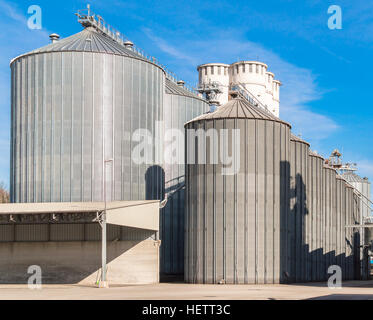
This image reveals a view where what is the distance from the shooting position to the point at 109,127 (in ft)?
227

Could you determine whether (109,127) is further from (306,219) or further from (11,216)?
(306,219)

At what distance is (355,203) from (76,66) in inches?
1825

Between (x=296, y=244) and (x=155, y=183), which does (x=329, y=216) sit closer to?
(x=296, y=244)

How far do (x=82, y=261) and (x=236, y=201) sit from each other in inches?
601

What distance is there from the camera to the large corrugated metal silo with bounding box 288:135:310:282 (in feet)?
214

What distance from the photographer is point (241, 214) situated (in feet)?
198

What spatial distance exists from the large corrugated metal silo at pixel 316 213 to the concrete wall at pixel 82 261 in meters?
17.7

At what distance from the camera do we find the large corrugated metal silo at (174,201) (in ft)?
249

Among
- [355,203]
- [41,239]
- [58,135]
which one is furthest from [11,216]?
[355,203]

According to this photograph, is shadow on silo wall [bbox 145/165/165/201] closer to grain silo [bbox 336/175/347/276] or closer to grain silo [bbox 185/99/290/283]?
grain silo [bbox 185/99/290/283]

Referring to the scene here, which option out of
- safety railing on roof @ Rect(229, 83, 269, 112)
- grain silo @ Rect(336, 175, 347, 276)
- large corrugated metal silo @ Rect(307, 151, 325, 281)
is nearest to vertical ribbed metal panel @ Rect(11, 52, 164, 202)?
safety railing on roof @ Rect(229, 83, 269, 112)

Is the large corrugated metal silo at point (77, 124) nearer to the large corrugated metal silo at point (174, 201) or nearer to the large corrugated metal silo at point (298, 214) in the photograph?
the large corrugated metal silo at point (174, 201)

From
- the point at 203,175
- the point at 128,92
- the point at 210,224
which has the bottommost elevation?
the point at 210,224

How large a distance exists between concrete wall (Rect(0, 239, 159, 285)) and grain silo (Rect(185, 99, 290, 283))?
4.22m
